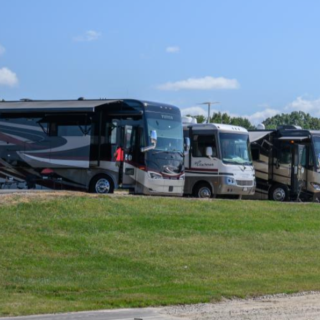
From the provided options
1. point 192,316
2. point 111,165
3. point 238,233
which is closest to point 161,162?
point 111,165

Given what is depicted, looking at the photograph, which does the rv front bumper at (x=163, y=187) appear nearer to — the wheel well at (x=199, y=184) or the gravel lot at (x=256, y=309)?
the wheel well at (x=199, y=184)

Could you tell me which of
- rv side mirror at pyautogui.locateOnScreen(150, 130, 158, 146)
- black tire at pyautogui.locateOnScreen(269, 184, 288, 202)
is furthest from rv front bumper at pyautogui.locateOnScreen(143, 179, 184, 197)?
black tire at pyautogui.locateOnScreen(269, 184, 288, 202)

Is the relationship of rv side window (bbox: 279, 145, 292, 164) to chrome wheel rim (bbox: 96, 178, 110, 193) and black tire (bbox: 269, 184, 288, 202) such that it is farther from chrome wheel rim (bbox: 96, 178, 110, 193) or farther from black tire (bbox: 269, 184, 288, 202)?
chrome wheel rim (bbox: 96, 178, 110, 193)

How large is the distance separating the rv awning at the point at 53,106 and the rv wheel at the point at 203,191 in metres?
6.10

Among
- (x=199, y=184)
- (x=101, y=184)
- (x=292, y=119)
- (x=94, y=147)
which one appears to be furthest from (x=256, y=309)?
(x=292, y=119)

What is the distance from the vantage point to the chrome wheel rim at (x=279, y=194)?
107 feet

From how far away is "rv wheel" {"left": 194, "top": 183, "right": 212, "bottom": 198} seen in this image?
29.5 m

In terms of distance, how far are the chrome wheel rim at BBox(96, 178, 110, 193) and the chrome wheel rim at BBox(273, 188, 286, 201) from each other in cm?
1012

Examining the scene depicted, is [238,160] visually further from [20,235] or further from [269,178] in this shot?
[20,235]

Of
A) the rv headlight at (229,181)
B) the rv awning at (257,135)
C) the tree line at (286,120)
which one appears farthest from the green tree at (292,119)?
the rv headlight at (229,181)

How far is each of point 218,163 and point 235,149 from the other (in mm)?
1127

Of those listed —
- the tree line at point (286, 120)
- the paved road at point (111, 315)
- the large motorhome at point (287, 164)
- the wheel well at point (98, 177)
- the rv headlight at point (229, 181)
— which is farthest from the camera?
the tree line at point (286, 120)

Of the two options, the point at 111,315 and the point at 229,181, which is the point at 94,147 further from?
the point at 111,315

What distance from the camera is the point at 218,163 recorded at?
29.3 metres
